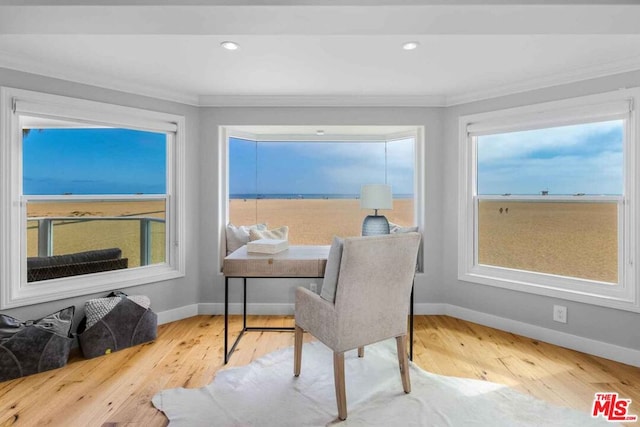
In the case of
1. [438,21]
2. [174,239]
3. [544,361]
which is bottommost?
[544,361]

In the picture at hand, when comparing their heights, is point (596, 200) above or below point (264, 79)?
below

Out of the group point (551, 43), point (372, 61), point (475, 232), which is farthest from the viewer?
point (475, 232)

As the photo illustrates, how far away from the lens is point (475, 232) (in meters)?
3.40

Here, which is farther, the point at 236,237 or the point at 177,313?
the point at 236,237

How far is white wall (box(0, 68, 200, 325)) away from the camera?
2.58 meters

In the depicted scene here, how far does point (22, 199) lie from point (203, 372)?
6.38 feet

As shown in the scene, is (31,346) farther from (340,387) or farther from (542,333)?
(542,333)

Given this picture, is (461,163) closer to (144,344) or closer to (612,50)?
(612,50)

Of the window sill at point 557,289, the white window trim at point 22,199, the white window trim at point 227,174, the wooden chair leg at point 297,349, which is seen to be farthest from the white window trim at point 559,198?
the white window trim at point 22,199

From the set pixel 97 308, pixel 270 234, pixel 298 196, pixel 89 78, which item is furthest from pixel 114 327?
pixel 298 196

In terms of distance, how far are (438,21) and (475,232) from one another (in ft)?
7.65

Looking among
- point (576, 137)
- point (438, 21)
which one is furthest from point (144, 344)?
point (576, 137)

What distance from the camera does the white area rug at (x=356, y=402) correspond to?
1.83 m

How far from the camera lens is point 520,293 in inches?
120
